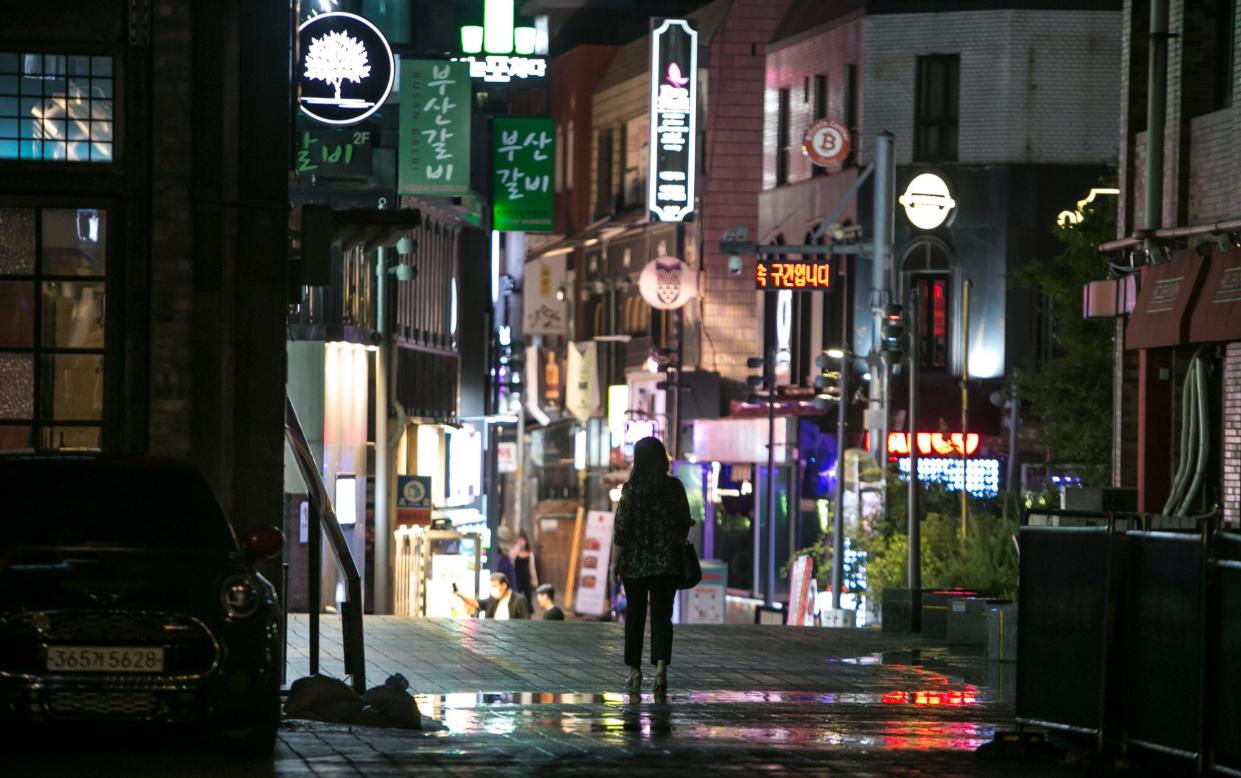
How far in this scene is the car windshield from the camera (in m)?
Result: 11.6

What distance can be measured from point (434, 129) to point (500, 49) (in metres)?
4.32

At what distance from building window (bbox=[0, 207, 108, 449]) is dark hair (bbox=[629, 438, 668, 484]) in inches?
156

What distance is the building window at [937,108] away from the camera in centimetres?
5075

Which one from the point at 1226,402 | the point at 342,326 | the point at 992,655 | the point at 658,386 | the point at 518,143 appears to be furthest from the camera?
the point at 658,386

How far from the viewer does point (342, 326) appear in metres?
35.0

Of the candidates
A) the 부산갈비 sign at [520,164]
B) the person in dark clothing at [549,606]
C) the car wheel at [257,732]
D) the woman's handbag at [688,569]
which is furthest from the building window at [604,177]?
the car wheel at [257,732]

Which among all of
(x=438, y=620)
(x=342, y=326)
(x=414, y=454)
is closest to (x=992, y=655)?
(x=438, y=620)

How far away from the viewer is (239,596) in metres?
11.2

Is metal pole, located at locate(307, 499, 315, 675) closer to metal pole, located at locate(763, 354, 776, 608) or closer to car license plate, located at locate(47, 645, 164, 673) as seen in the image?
car license plate, located at locate(47, 645, 164, 673)

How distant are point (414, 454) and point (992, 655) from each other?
25687mm

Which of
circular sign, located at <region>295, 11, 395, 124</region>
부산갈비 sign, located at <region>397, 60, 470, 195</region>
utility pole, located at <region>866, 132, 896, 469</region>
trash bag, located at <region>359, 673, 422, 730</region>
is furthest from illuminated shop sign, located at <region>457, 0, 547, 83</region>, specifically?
trash bag, located at <region>359, 673, 422, 730</region>

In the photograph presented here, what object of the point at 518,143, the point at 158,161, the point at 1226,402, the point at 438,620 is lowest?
the point at 438,620

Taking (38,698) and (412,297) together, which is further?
(412,297)

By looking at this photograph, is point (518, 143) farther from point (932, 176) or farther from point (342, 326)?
point (932, 176)
